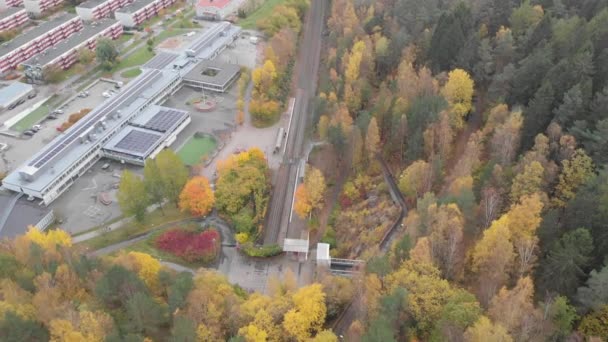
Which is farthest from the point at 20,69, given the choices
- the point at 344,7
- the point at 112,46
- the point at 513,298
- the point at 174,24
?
the point at 513,298

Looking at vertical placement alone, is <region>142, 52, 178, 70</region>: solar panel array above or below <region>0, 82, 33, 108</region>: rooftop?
above

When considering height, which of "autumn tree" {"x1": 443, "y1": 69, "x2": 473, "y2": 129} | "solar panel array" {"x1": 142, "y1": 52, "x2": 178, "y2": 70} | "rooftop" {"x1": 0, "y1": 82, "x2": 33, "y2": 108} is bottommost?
"rooftop" {"x1": 0, "y1": 82, "x2": 33, "y2": 108}

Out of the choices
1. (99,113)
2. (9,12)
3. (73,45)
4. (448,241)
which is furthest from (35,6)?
(448,241)

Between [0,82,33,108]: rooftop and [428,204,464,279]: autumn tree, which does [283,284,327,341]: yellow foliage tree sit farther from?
[0,82,33,108]: rooftop

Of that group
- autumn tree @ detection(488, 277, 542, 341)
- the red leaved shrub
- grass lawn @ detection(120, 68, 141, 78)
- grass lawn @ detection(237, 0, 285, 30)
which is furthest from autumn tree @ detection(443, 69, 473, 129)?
grass lawn @ detection(237, 0, 285, 30)

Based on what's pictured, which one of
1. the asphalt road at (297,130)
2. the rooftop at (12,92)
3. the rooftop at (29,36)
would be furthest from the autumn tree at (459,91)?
the rooftop at (29,36)
